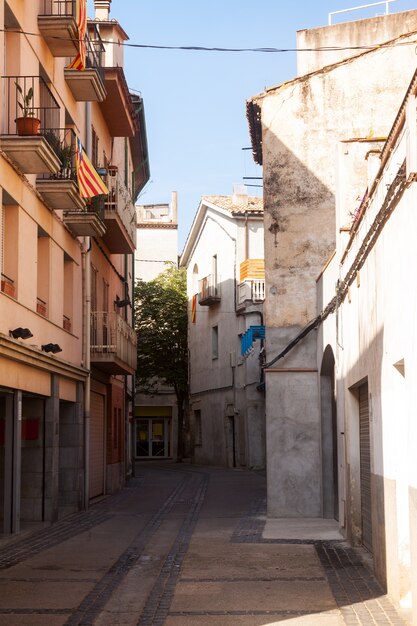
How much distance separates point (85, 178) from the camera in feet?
60.1

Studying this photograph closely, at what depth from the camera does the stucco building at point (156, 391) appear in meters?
55.5

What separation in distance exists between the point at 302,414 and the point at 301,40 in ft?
28.3

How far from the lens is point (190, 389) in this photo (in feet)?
161

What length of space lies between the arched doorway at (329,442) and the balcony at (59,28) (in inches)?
290

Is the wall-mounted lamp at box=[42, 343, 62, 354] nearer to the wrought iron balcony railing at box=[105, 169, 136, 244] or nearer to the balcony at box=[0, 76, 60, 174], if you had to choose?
the balcony at box=[0, 76, 60, 174]

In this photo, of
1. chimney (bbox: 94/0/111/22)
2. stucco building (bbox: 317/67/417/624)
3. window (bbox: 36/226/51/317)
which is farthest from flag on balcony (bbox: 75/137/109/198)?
chimney (bbox: 94/0/111/22)

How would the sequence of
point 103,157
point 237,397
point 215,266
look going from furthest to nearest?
1. point 215,266
2. point 237,397
3. point 103,157

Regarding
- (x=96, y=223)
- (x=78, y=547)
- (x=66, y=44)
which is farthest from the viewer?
(x=96, y=223)

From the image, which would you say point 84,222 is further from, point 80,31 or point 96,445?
point 96,445

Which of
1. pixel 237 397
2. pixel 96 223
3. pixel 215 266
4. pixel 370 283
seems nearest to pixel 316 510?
pixel 96 223

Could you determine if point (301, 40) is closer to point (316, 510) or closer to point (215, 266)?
point (316, 510)

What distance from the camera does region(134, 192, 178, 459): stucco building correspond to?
55469 mm

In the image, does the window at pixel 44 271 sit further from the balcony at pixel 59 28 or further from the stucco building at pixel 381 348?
the stucco building at pixel 381 348

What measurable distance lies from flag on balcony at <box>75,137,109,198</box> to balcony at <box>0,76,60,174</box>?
6.62 ft
